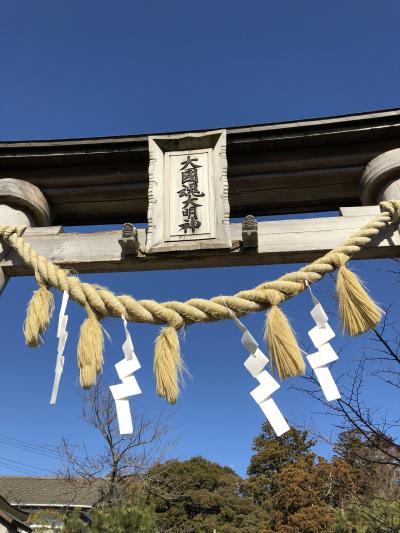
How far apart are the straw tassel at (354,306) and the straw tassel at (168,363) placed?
70 cm

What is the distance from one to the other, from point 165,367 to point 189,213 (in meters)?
0.92

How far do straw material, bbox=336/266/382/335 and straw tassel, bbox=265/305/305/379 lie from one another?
26cm

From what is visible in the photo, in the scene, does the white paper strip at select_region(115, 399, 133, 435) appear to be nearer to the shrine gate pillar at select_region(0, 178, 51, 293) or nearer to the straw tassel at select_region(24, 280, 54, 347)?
the straw tassel at select_region(24, 280, 54, 347)

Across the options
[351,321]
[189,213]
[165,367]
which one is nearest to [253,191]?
[189,213]

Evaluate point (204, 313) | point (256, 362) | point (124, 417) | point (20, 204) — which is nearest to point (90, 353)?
point (124, 417)

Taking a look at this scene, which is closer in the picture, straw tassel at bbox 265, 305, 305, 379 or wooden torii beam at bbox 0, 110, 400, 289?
straw tassel at bbox 265, 305, 305, 379

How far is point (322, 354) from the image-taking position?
1555 millimetres

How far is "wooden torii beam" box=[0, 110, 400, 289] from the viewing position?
6.71ft

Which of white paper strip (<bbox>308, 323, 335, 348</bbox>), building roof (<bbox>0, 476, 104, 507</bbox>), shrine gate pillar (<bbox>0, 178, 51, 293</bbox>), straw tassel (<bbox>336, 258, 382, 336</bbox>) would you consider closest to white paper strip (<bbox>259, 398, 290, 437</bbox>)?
white paper strip (<bbox>308, 323, 335, 348</bbox>)

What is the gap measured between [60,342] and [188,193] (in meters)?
1.06

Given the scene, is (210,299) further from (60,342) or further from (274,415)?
(60,342)

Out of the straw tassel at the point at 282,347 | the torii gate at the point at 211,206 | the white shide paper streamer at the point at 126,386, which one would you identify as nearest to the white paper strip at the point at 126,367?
the white shide paper streamer at the point at 126,386

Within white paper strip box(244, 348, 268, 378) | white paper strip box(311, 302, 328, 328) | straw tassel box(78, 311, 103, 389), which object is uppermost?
white paper strip box(311, 302, 328, 328)

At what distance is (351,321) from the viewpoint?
167cm
